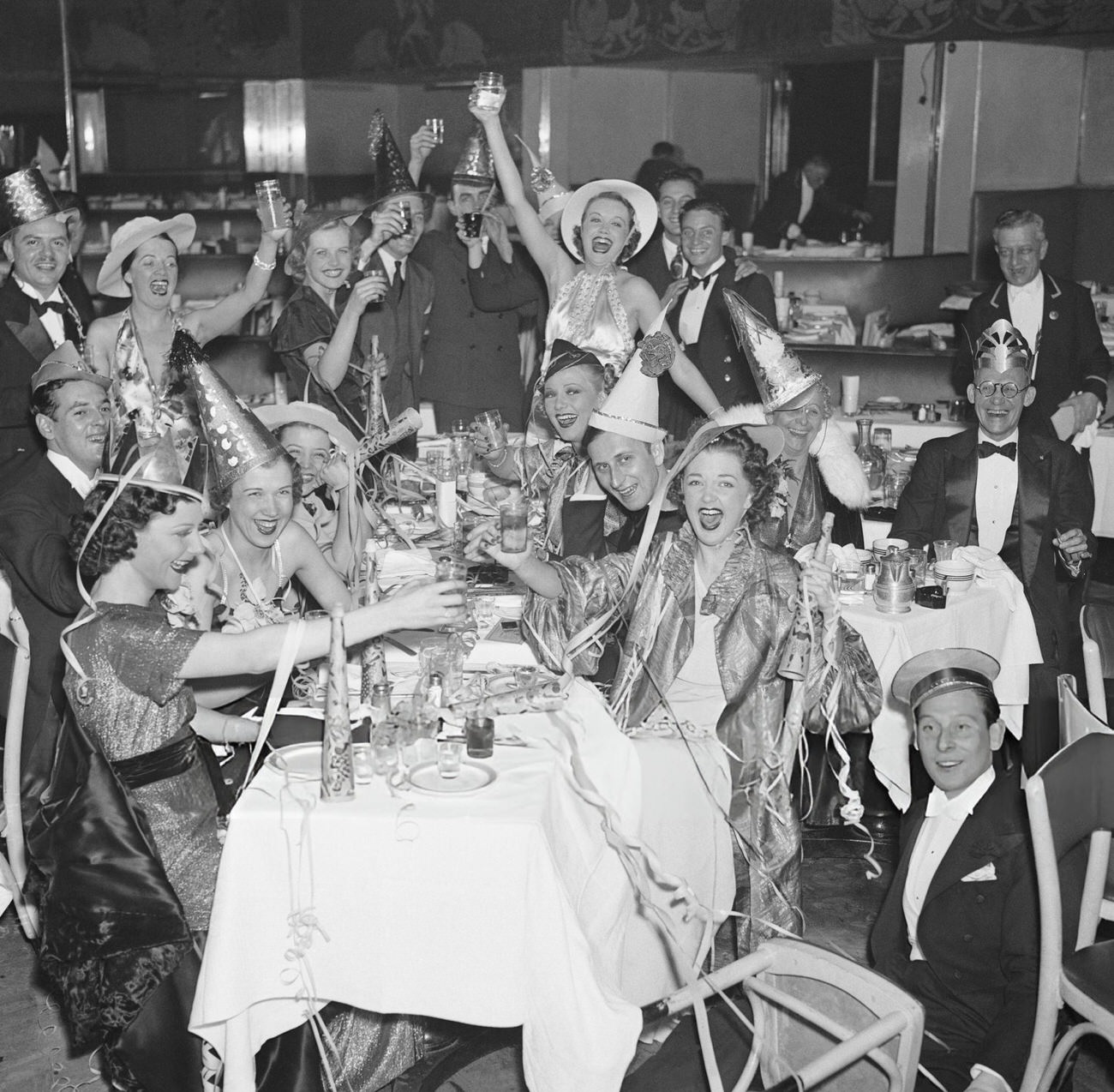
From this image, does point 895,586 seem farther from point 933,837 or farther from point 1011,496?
point 933,837

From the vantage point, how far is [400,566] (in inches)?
159

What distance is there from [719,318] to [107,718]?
3.67m

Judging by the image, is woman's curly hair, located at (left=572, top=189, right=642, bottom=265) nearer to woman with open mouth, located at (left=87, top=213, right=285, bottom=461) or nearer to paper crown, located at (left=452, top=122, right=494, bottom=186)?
paper crown, located at (left=452, top=122, right=494, bottom=186)

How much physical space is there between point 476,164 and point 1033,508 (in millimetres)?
2600

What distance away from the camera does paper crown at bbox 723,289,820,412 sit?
4.26 metres

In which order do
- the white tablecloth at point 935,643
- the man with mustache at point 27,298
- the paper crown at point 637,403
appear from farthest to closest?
the man with mustache at point 27,298
the paper crown at point 637,403
the white tablecloth at point 935,643

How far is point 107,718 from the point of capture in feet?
8.77

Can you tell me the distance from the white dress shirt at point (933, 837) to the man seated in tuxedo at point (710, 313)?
2953 millimetres

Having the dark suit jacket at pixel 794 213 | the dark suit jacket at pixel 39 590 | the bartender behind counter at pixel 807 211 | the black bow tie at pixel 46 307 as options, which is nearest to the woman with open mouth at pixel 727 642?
the dark suit jacket at pixel 39 590

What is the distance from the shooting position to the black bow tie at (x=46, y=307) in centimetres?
504

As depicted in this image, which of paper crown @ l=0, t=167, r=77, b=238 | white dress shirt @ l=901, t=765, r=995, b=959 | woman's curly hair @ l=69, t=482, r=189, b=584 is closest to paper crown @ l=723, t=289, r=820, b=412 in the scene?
white dress shirt @ l=901, t=765, r=995, b=959

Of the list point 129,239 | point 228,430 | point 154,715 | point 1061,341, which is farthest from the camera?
point 1061,341

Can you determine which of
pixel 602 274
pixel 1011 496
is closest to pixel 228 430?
pixel 602 274

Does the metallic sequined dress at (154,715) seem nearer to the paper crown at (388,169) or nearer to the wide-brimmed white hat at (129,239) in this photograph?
the wide-brimmed white hat at (129,239)
